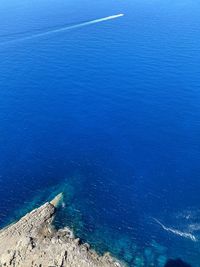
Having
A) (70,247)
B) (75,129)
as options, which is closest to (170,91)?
(75,129)

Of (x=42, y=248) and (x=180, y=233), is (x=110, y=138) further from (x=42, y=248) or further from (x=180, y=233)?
(x=42, y=248)

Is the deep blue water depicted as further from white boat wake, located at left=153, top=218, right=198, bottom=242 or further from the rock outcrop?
the rock outcrop

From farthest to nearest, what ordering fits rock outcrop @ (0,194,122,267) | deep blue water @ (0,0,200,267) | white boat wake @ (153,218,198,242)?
deep blue water @ (0,0,200,267)
white boat wake @ (153,218,198,242)
rock outcrop @ (0,194,122,267)

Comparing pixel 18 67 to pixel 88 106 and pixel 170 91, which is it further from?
pixel 170 91

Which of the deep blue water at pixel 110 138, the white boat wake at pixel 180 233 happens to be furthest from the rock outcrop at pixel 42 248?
the white boat wake at pixel 180 233

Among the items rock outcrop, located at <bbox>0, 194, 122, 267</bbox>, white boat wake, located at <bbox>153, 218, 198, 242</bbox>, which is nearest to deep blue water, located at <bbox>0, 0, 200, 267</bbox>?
white boat wake, located at <bbox>153, 218, 198, 242</bbox>

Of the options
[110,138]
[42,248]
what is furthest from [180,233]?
[110,138]
